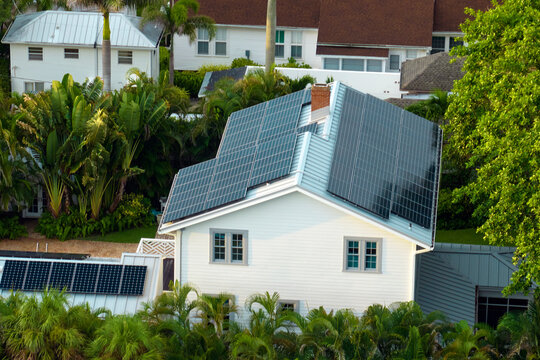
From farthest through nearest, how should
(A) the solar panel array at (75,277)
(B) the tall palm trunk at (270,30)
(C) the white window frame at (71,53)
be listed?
(C) the white window frame at (71,53) < (B) the tall palm trunk at (270,30) < (A) the solar panel array at (75,277)

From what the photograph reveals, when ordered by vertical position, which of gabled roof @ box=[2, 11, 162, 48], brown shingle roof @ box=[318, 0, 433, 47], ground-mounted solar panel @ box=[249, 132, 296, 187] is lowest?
ground-mounted solar panel @ box=[249, 132, 296, 187]

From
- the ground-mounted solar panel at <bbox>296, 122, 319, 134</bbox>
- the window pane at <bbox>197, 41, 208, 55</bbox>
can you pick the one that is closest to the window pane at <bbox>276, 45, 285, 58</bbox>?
the window pane at <bbox>197, 41, 208, 55</bbox>

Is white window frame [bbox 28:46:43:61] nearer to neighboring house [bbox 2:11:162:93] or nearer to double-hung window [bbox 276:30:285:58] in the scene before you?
neighboring house [bbox 2:11:162:93]

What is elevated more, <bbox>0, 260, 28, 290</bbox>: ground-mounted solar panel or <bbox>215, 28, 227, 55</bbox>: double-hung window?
<bbox>215, 28, 227, 55</bbox>: double-hung window

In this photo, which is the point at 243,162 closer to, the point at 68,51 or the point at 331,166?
the point at 331,166

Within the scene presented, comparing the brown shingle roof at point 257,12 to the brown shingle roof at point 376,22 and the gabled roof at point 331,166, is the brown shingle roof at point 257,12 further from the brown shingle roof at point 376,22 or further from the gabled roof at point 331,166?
the gabled roof at point 331,166

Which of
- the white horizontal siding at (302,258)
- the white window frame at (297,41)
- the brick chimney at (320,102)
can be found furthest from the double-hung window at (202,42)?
the white horizontal siding at (302,258)

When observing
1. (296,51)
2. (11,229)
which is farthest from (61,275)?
(296,51)
